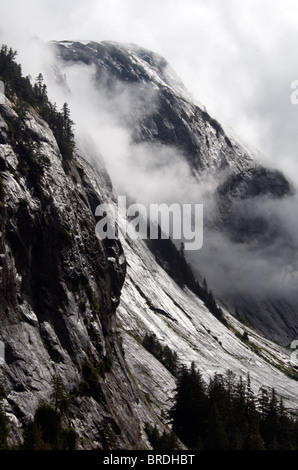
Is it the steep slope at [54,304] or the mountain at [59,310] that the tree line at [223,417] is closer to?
the mountain at [59,310]

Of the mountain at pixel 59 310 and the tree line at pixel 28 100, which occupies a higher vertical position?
the tree line at pixel 28 100

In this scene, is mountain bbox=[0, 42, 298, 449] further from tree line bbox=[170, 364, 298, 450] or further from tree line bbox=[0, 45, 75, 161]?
tree line bbox=[170, 364, 298, 450]

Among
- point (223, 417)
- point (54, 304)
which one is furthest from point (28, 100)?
point (223, 417)

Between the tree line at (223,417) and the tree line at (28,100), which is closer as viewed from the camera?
the tree line at (223,417)

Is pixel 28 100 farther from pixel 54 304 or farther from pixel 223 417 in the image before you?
pixel 223 417

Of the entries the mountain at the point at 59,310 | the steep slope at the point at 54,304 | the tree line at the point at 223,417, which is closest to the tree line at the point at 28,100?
the mountain at the point at 59,310

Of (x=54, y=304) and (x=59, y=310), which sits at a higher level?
(x=54, y=304)

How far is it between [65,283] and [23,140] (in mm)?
22187

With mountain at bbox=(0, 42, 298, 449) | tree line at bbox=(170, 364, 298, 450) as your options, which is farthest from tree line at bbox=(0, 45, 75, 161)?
tree line at bbox=(170, 364, 298, 450)

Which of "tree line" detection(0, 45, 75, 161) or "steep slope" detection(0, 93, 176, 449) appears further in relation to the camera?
"tree line" detection(0, 45, 75, 161)

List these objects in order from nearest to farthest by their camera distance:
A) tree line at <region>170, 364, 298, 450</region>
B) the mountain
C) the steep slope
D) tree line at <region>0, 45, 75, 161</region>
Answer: the mountain → the steep slope → tree line at <region>170, 364, 298, 450</region> → tree line at <region>0, 45, 75, 161</region>

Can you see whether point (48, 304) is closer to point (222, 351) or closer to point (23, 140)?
point (23, 140)
